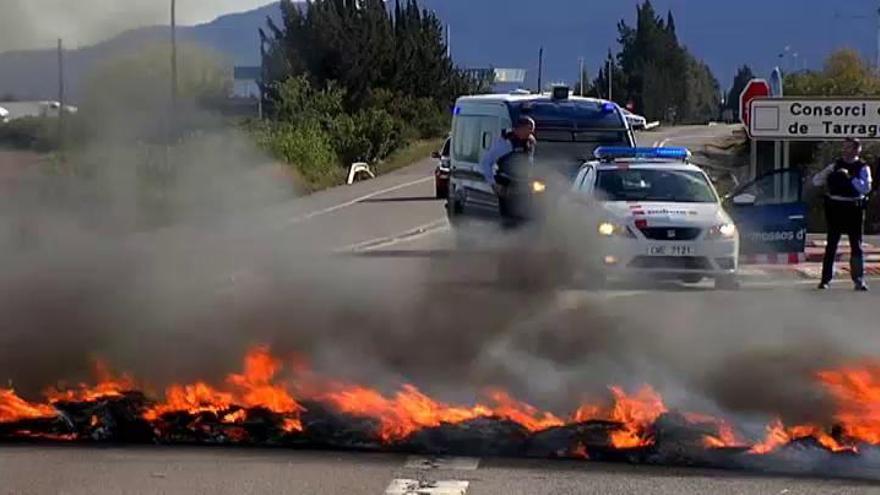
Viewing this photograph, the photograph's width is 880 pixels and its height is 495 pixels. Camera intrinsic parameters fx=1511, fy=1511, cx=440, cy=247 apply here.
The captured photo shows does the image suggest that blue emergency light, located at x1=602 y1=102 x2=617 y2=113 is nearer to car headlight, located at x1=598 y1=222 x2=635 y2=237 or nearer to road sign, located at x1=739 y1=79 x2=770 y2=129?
road sign, located at x1=739 y1=79 x2=770 y2=129

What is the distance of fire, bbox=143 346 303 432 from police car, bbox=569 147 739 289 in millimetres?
7647

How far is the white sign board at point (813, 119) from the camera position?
22609 mm

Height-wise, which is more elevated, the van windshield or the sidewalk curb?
the van windshield

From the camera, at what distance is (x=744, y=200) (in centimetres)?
1919

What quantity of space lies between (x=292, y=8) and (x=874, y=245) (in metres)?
13.1

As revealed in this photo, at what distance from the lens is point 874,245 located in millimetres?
24391

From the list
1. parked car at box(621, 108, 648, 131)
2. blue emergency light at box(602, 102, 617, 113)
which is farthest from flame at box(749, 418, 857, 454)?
parked car at box(621, 108, 648, 131)

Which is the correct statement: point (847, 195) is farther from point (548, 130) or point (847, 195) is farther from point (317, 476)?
point (317, 476)

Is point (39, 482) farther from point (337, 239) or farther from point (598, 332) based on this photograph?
point (337, 239)

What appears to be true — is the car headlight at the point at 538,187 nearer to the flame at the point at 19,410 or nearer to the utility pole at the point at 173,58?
the utility pole at the point at 173,58

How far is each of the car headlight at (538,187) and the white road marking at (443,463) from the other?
9.29 metres

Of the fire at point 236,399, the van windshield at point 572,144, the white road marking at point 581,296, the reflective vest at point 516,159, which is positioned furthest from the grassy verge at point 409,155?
the fire at point 236,399

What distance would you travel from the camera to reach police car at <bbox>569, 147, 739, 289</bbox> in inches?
658

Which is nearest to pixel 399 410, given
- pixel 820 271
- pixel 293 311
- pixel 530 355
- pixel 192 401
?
pixel 192 401
